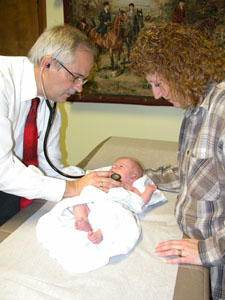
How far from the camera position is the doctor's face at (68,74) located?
1378 millimetres

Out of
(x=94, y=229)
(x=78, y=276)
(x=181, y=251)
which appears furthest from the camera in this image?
(x=94, y=229)

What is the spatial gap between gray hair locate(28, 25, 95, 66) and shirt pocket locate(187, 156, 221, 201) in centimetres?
80

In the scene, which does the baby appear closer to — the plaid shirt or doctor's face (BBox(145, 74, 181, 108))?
the plaid shirt

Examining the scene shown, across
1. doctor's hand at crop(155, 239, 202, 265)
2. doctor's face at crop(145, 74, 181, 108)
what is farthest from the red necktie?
doctor's hand at crop(155, 239, 202, 265)

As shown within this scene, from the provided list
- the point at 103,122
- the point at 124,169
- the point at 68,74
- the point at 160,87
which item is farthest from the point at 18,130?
the point at 103,122

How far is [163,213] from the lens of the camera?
54.5 inches

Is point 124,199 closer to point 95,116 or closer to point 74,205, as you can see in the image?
point 74,205

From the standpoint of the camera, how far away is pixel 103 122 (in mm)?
3066

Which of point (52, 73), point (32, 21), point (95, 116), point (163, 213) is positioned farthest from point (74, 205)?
point (32, 21)

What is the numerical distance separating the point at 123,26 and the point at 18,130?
1666 mm

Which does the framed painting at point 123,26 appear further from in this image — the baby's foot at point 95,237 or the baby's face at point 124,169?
the baby's foot at point 95,237

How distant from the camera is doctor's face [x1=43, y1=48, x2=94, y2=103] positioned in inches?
54.2

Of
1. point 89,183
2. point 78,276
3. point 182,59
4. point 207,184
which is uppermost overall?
point 182,59

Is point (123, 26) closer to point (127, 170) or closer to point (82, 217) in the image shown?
point (127, 170)
